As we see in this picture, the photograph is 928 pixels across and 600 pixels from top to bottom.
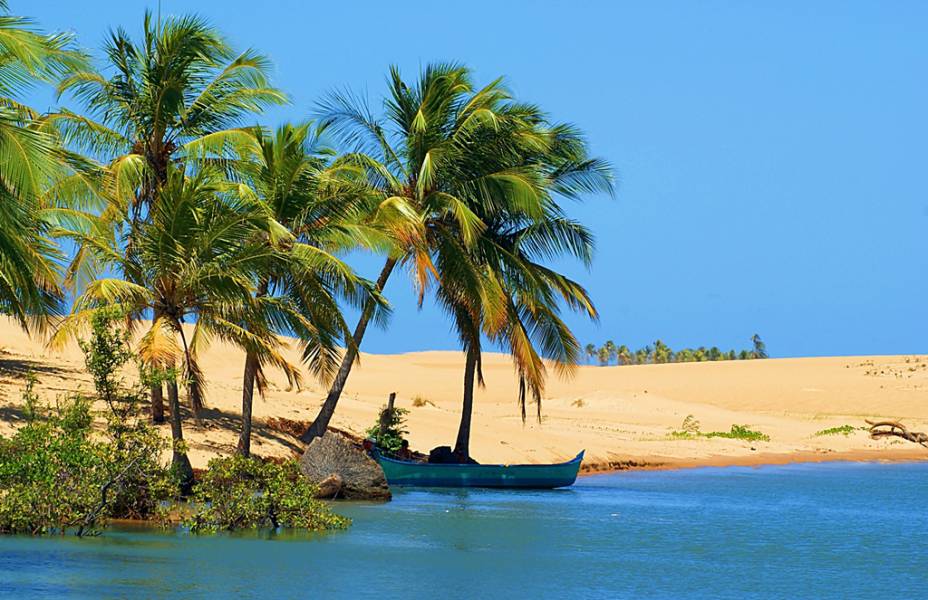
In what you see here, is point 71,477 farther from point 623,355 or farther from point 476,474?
point 623,355

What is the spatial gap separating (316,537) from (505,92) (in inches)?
591

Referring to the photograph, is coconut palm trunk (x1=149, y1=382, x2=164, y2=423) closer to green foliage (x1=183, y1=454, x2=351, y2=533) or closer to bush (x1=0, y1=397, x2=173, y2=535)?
green foliage (x1=183, y1=454, x2=351, y2=533)

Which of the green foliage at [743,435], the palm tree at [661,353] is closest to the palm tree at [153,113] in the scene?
the green foliage at [743,435]

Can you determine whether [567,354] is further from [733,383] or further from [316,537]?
[733,383]

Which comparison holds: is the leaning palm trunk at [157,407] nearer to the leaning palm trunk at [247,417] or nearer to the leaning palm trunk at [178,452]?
the leaning palm trunk at [247,417]

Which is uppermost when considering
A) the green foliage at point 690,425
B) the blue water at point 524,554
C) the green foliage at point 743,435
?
the green foliage at point 690,425

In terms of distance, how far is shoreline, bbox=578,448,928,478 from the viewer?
40412mm

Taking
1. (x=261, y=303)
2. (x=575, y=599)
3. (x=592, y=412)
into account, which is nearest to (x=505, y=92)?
(x=261, y=303)

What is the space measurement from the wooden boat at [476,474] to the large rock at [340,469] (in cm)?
360

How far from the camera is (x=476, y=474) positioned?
3173cm

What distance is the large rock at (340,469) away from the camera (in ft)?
88.8

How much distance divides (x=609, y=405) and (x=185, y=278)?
38.7m

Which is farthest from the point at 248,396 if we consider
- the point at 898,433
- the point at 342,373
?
the point at 898,433

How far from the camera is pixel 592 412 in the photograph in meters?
58.1
